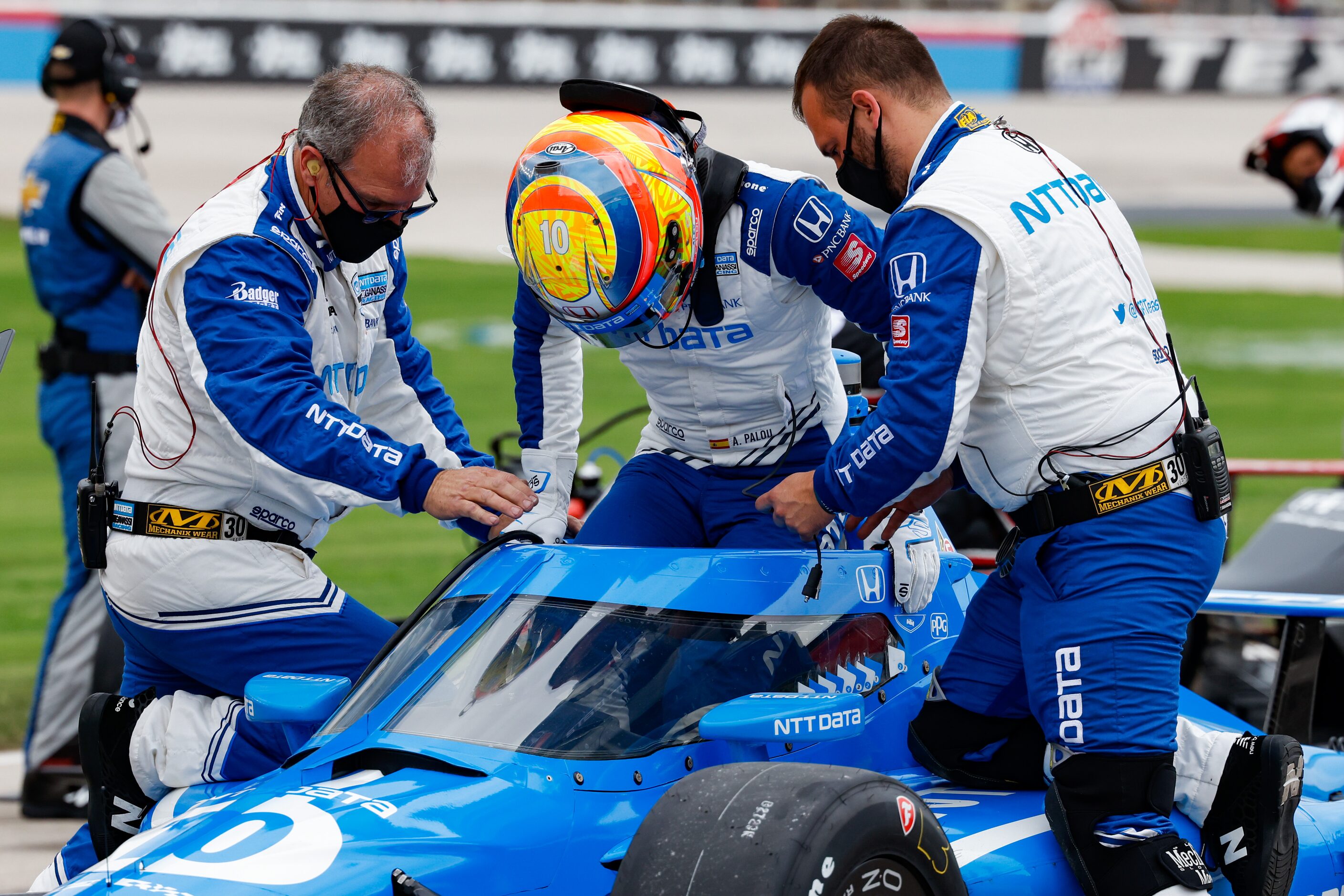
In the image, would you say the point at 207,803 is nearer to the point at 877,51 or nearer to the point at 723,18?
the point at 877,51

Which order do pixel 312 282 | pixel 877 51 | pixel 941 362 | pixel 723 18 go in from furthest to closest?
pixel 723 18, pixel 312 282, pixel 877 51, pixel 941 362

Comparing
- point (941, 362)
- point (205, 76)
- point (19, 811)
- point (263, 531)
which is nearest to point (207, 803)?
point (263, 531)

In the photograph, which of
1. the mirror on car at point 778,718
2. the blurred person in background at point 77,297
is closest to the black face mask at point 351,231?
the mirror on car at point 778,718

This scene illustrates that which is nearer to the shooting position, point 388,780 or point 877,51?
point 388,780

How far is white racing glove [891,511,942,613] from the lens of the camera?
3.63m

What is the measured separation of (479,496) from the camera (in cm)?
353

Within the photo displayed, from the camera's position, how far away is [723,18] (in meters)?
29.8

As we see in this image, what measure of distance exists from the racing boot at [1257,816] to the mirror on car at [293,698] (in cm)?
187

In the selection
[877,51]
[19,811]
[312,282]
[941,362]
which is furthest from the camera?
[19,811]

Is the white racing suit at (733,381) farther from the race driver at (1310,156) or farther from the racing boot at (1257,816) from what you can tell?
the race driver at (1310,156)

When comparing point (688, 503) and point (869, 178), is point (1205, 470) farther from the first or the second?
point (688, 503)

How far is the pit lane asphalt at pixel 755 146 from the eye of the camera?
22.9 meters

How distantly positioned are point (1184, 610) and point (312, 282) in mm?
2084

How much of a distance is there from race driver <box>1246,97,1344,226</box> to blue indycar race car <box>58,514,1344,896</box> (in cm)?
470
